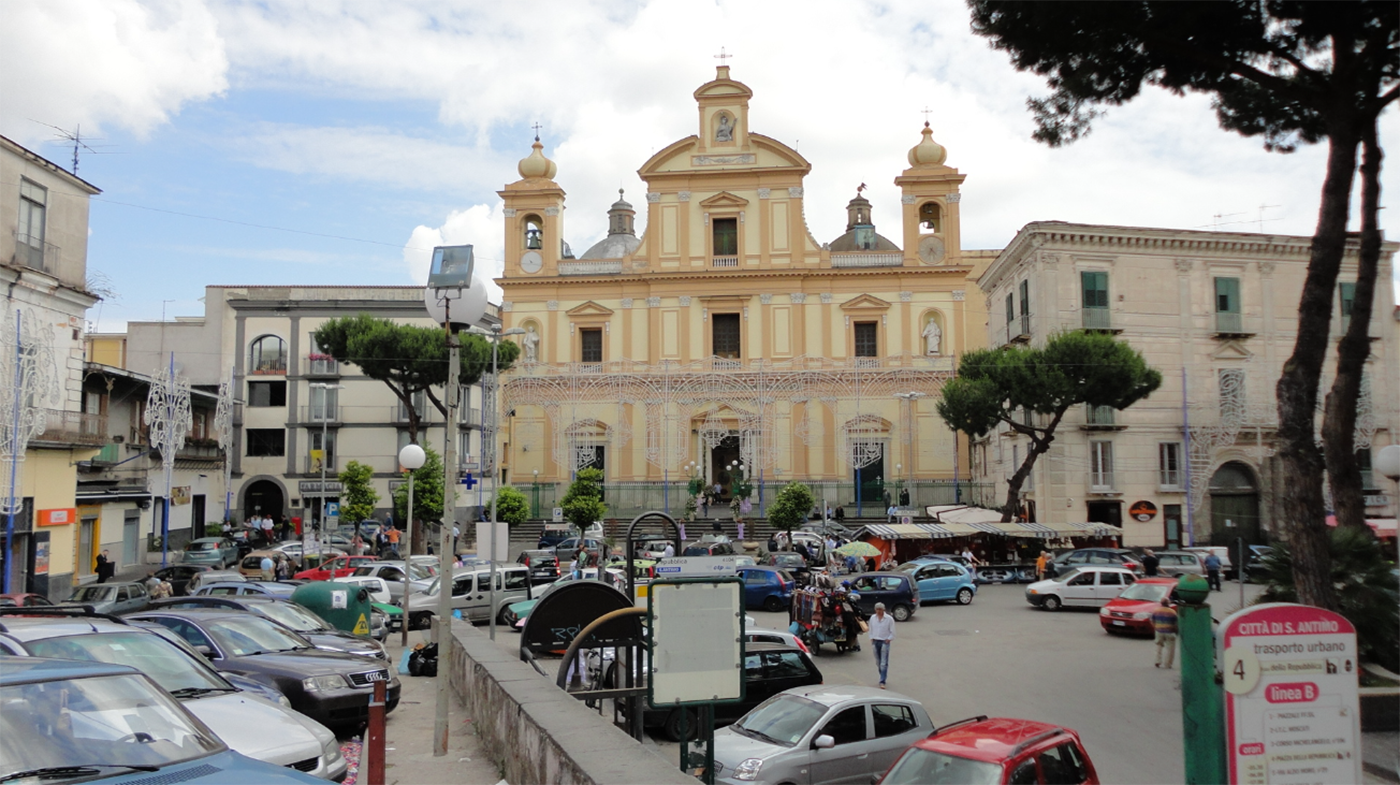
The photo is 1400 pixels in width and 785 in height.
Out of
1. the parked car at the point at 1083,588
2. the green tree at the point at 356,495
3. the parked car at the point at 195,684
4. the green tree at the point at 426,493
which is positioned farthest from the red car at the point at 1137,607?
the green tree at the point at 356,495

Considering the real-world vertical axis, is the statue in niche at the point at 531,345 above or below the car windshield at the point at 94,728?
above

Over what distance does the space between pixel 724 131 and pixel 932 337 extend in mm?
13911

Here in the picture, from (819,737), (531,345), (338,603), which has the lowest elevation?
(819,737)

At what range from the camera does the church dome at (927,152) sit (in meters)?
48.6

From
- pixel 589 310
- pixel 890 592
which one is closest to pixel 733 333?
pixel 589 310

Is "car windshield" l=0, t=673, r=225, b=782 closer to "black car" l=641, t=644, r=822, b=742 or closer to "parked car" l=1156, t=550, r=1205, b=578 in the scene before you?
"black car" l=641, t=644, r=822, b=742

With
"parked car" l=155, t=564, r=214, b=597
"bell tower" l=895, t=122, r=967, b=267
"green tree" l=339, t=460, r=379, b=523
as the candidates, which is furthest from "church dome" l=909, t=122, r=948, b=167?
"parked car" l=155, t=564, r=214, b=597

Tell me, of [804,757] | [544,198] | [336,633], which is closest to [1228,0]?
[804,757]

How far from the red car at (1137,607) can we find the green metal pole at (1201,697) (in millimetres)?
13721

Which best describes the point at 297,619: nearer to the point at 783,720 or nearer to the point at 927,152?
the point at 783,720

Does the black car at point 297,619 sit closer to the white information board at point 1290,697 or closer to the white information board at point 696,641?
the white information board at point 696,641

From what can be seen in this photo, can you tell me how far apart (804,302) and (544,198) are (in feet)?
44.9

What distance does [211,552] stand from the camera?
3350 centimetres

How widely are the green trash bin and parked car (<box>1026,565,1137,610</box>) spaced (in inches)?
630
